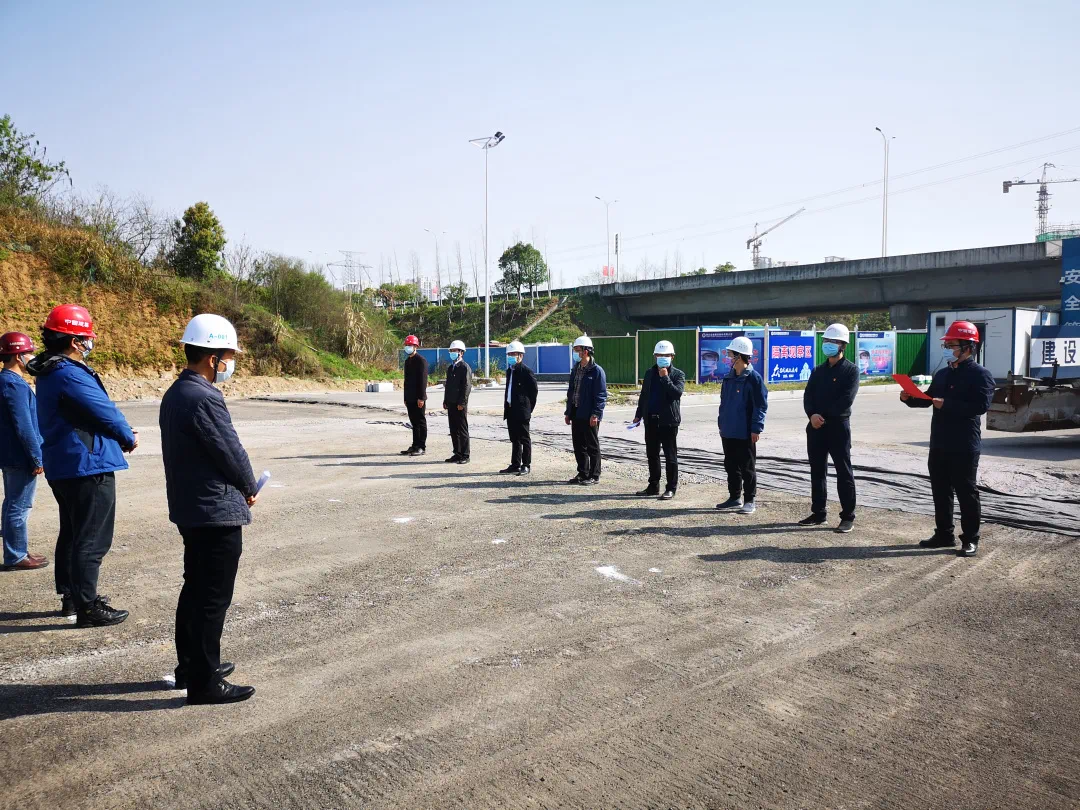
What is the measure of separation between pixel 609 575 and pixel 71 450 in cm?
387

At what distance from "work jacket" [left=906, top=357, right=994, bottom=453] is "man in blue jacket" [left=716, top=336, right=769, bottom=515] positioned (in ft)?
6.07

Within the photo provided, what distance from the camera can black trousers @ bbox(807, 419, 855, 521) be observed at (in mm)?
7953

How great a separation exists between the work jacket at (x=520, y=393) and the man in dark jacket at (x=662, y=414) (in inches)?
85.4

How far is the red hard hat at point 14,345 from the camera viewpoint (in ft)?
20.4

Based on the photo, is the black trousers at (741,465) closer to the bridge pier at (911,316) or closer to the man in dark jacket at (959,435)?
the man in dark jacket at (959,435)

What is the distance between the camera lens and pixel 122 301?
1308 inches

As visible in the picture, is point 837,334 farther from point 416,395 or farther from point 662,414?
point 416,395

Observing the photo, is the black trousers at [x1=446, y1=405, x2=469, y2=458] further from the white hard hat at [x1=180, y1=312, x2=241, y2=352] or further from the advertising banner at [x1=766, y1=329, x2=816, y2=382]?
the advertising banner at [x1=766, y1=329, x2=816, y2=382]

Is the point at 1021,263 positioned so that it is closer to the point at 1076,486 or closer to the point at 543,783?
the point at 1076,486

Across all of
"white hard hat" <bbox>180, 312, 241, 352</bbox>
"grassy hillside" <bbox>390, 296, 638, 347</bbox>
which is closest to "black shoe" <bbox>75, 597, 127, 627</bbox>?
"white hard hat" <bbox>180, 312, 241, 352</bbox>

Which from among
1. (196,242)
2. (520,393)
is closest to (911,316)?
(196,242)

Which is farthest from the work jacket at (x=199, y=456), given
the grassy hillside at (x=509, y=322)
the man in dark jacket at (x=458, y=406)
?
the grassy hillside at (x=509, y=322)

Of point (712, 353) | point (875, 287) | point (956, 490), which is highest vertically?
point (875, 287)

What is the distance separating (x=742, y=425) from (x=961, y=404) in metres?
2.31
